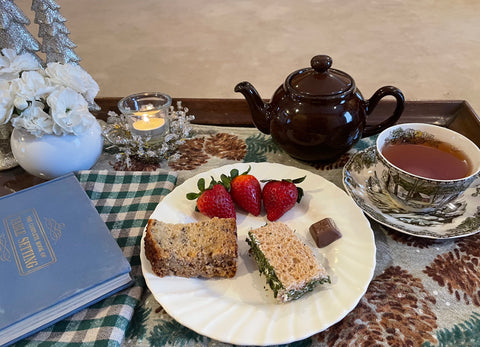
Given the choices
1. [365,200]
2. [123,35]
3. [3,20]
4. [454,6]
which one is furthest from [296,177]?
[454,6]

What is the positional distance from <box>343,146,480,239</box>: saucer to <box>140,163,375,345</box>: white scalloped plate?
0.06 m

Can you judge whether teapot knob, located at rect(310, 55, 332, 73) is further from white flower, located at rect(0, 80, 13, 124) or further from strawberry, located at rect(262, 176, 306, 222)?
white flower, located at rect(0, 80, 13, 124)

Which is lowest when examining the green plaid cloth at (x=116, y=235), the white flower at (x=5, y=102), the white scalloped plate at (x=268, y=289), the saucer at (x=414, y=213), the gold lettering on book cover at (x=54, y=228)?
the green plaid cloth at (x=116, y=235)

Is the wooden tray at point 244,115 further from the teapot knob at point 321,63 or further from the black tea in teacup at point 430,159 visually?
the teapot knob at point 321,63

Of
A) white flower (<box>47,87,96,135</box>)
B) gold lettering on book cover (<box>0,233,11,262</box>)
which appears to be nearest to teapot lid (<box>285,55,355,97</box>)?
white flower (<box>47,87,96,135</box>)

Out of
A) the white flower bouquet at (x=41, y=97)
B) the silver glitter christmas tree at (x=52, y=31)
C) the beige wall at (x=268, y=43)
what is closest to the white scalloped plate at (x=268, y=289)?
the white flower bouquet at (x=41, y=97)

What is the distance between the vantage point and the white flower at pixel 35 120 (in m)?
1.04

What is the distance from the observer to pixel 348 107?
1.07 meters

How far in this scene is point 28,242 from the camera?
0.88 metres

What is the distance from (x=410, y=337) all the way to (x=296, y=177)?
0.48m

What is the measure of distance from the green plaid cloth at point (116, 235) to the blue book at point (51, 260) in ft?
0.07

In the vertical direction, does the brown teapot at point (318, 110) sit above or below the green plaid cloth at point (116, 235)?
above

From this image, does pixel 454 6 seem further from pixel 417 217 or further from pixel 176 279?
pixel 176 279

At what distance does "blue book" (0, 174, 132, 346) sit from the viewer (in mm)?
750
